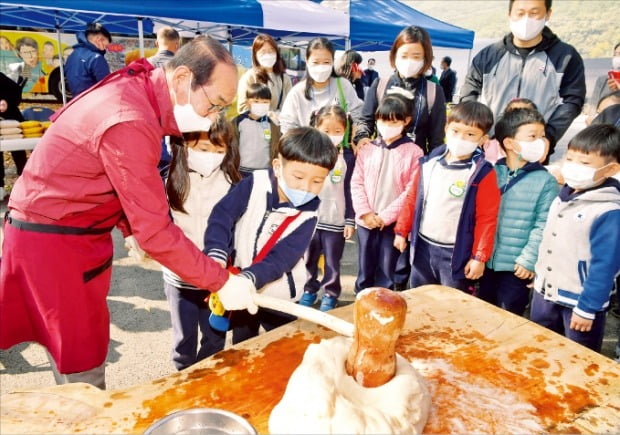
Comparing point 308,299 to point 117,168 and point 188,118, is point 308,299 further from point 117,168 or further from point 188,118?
point 117,168

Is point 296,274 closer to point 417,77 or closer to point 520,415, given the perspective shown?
point 520,415

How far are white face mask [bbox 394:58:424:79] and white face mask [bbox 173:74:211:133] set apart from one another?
7.39 feet

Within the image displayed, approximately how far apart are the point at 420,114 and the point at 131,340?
280cm

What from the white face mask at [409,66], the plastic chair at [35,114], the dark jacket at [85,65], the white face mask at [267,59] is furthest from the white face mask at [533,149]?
the plastic chair at [35,114]

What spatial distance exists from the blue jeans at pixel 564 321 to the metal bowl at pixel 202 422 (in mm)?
2104

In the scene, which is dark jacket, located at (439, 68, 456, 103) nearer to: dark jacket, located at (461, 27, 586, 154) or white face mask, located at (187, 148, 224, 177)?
dark jacket, located at (461, 27, 586, 154)

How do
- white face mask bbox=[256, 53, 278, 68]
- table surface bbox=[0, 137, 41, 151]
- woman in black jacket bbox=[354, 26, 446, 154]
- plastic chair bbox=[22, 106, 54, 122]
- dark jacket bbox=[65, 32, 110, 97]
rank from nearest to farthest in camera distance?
woman in black jacket bbox=[354, 26, 446, 154] < white face mask bbox=[256, 53, 278, 68] < table surface bbox=[0, 137, 41, 151] < dark jacket bbox=[65, 32, 110, 97] < plastic chair bbox=[22, 106, 54, 122]

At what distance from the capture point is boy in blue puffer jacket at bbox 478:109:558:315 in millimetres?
2842

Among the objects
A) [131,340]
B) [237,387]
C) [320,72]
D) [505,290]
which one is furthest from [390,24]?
[237,387]

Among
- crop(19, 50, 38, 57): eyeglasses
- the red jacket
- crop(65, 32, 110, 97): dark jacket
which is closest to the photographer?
the red jacket

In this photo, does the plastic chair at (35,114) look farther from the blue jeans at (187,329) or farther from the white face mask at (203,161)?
the blue jeans at (187,329)

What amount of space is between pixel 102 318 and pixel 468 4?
98.3 meters

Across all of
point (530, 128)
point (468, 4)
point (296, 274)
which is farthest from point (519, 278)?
point (468, 4)

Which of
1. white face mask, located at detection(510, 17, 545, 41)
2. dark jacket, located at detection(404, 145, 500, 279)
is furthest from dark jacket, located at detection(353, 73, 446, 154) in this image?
dark jacket, located at detection(404, 145, 500, 279)
